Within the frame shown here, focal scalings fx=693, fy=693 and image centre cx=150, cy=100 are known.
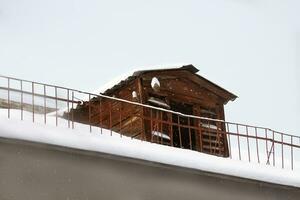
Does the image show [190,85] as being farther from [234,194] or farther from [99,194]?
[99,194]

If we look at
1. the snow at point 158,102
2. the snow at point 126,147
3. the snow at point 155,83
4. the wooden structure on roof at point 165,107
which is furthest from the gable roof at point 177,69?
the snow at point 126,147

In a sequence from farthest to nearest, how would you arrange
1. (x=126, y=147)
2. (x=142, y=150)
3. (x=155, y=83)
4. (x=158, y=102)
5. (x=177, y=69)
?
(x=177, y=69), (x=158, y=102), (x=155, y=83), (x=142, y=150), (x=126, y=147)

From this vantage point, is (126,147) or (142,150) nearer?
(126,147)

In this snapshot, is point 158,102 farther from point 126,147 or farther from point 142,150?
point 126,147

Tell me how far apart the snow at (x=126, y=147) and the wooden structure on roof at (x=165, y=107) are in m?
1.30

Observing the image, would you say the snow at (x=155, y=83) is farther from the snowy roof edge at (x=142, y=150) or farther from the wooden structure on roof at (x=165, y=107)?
the snowy roof edge at (x=142, y=150)

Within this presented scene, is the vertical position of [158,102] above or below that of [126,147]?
above

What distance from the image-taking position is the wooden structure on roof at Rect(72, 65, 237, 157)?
13688mm

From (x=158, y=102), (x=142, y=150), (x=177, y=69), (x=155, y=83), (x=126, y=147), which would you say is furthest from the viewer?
(x=177, y=69)

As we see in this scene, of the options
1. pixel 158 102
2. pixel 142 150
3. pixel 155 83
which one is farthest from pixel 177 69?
pixel 142 150

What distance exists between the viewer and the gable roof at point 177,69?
1403cm

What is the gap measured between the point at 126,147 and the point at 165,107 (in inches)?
120

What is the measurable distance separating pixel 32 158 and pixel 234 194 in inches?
153

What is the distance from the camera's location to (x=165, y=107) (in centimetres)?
1430
